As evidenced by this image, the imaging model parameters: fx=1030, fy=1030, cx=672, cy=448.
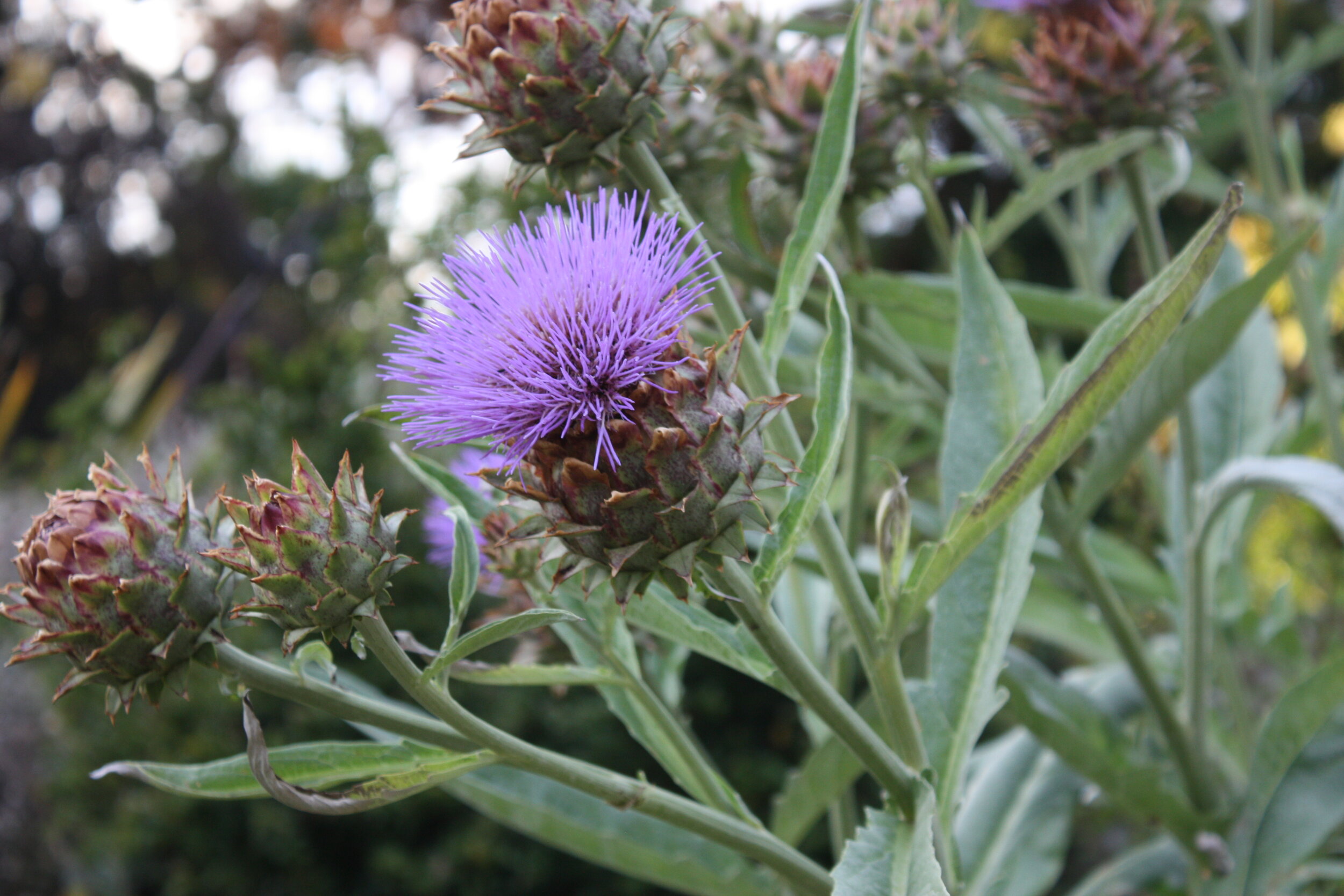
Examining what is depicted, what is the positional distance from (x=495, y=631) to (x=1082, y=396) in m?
0.35

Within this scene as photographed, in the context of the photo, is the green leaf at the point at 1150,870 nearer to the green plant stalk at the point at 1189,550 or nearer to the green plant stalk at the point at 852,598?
the green plant stalk at the point at 1189,550

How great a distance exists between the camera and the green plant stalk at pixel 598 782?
0.58 m

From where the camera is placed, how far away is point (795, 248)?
69cm

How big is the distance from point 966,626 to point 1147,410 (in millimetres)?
219

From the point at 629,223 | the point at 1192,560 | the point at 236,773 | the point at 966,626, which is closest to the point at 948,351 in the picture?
the point at 1192,560

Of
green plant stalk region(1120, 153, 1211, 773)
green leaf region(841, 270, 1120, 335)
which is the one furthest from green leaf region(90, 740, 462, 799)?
green plant stalk region(1120, 153, 1211, 773)

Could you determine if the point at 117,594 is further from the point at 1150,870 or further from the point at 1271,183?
the point at 1271,183

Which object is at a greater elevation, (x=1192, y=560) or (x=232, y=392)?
(x=1192, y=560)

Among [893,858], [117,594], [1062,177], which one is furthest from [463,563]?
[1062,177]

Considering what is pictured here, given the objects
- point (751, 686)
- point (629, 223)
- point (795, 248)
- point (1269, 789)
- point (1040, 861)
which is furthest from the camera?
point (751, 686)

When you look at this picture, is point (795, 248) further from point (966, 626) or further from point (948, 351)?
point (948, 351)

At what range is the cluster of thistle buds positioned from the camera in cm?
58

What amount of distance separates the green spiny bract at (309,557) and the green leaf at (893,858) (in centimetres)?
30

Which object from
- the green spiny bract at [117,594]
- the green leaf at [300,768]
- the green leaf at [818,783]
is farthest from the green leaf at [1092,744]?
the green spiny bract at [117,594]
